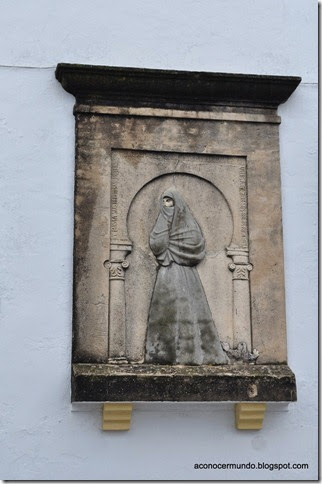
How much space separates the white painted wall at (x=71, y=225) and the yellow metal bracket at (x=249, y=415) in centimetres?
7

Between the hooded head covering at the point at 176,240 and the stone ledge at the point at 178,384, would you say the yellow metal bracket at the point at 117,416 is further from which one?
the hooded head covering at the point at 176,240

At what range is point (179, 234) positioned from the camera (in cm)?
860

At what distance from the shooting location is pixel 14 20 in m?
8.80

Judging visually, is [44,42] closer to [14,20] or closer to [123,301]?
[14,20]

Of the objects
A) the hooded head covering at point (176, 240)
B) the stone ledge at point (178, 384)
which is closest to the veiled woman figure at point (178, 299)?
the hooded head covering at point (176, 240)

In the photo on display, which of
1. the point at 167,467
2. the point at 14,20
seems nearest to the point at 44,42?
the point at 14,20

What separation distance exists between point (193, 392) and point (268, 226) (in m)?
1.46

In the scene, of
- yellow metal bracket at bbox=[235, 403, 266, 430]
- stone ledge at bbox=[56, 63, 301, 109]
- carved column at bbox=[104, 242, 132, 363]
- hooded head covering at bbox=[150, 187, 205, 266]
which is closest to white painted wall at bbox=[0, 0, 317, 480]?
yellow metal bracket at bbox=[235, 403, 266, 430]

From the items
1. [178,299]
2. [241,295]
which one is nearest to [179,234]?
[178,299]

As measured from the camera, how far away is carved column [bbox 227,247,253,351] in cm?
855

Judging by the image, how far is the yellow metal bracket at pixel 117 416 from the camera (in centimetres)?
821

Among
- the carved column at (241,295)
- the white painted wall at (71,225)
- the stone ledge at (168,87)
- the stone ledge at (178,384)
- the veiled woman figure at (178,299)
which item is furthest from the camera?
the stone ledge at (168,87)

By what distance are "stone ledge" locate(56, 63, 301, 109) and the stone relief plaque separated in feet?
0.03

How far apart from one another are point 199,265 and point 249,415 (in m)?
1.21
